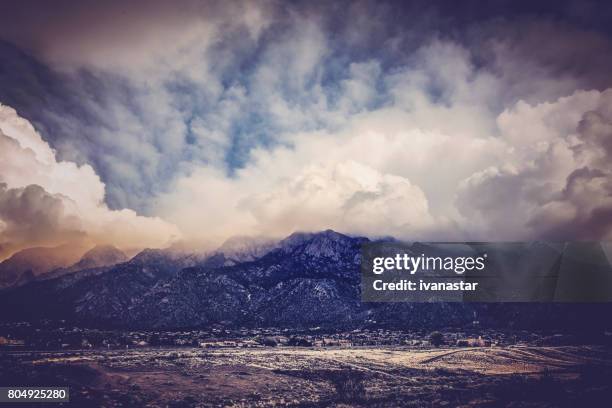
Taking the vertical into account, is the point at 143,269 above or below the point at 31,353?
Answer: above

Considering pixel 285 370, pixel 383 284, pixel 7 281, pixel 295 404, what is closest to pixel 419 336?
pixel 383 284

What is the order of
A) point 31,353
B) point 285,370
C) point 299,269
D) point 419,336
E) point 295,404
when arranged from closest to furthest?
point 295,404 → point 285,370 → point 31,353 → point 419,336 → point 299,269

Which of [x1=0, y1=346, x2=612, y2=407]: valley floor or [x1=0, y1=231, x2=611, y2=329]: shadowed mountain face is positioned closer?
[x1=0, y1=346, x2=612, y2=407]: valley floor

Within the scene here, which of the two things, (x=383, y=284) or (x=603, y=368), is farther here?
(x=383, y=284)

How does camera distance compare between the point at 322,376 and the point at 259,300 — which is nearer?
the point at 322,376

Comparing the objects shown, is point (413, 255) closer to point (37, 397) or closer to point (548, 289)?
point (548, 289)
